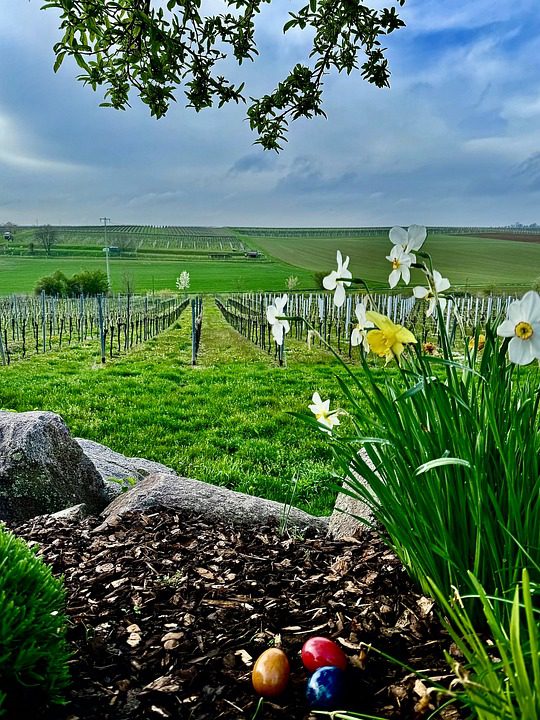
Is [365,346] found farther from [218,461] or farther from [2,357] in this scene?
[2,357]

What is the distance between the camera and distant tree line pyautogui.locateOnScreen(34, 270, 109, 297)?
74.5 feet

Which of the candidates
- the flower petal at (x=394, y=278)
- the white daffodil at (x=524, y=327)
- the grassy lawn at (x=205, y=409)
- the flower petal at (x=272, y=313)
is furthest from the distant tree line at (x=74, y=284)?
the white daffodil at (x=524, y=327)

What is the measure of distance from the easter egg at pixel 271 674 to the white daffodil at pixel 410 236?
129 cm

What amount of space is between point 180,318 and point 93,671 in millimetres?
23687

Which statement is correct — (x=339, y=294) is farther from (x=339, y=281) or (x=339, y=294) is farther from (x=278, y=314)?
(x=278, y=314)

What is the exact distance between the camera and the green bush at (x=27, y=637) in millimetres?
1285

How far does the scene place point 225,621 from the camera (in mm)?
1881

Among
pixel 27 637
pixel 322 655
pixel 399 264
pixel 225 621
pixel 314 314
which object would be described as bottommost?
pixel 314 314

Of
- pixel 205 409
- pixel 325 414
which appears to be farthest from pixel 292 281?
pixel 325 414

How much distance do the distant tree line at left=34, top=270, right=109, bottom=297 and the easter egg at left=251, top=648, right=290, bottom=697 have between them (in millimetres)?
22495

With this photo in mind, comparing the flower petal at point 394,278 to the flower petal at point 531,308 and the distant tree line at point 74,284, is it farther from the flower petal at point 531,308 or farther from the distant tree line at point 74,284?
the distant tree line at point 74,284

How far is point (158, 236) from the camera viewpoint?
29.5 metres

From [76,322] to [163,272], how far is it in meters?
6.56

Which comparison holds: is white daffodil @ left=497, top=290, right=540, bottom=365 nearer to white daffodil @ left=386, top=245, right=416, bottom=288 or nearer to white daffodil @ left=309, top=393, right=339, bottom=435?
white daffodil @ left=386, top=245, right=416, bottom=288
